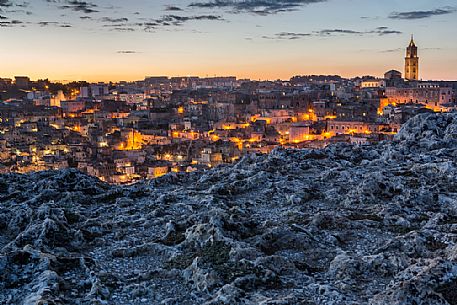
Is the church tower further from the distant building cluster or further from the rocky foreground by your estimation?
the rocky foreground

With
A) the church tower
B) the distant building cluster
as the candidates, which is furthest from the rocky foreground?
the church tower

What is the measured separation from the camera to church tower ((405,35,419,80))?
13550cm

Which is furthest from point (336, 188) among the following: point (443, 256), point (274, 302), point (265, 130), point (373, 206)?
point (265, 130)

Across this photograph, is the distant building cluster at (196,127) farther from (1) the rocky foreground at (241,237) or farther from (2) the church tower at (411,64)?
(1) the rocky foreground at (241,237)

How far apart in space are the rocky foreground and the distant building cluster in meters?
32.8

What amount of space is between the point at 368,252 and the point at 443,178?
6498 mm

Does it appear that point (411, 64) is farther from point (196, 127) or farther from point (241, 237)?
point (241, 237)

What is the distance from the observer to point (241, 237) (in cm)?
1164

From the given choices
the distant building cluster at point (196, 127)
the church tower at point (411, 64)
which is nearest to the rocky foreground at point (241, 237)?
the distant building cluster at point (196, 127)

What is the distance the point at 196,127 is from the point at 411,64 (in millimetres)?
75388

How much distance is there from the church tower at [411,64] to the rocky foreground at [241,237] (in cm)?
12568

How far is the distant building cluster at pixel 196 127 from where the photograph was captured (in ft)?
201

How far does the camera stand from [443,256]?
31.8ft

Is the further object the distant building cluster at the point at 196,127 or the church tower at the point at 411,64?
the church tower at the point at 411,64
